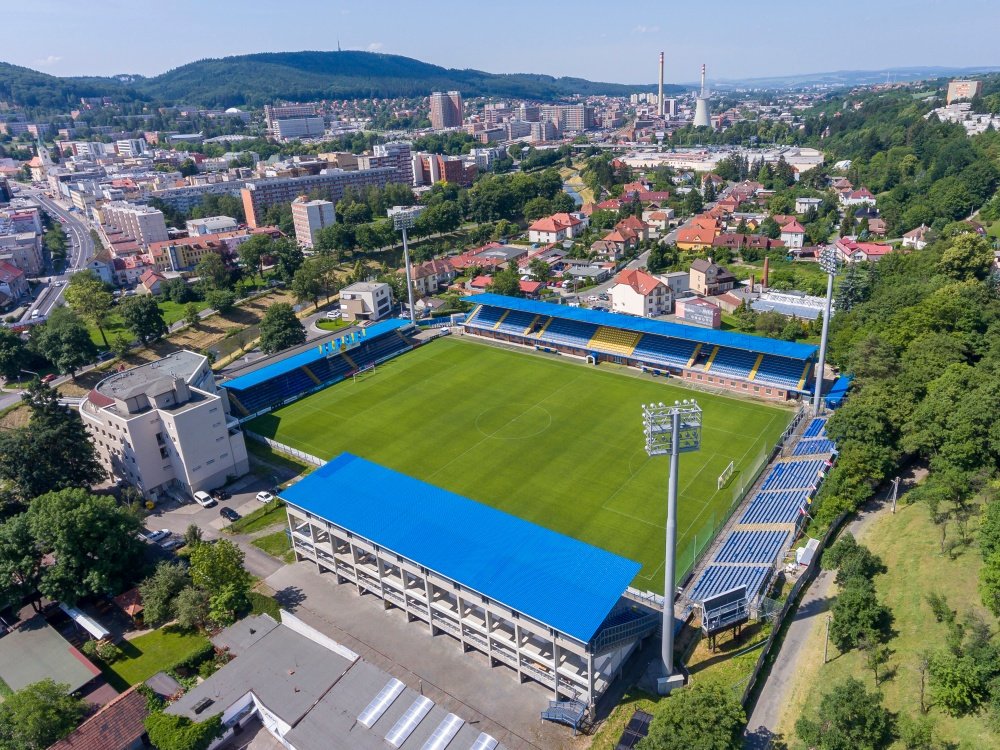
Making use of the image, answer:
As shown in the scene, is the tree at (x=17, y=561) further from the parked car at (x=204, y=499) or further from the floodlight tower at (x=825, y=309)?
the floodlight tower at (x=825, y=309)

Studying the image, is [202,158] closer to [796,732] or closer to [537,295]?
[537,295]

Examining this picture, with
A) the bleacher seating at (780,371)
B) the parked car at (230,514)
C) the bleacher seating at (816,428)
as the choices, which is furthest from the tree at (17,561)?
the bleacher seating at (780,371)

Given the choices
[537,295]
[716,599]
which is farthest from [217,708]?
[537,295]

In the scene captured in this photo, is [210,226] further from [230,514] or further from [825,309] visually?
[825,309]

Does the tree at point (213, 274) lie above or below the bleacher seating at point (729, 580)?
above

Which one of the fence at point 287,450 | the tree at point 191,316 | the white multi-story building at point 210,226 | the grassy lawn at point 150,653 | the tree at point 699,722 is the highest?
the white multi-story building at point 210,226

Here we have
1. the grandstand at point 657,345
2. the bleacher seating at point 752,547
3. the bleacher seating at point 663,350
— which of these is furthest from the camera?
the bleacher seating at point 663,350

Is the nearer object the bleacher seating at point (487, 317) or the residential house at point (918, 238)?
the bleacher seating at point (487, 317)
